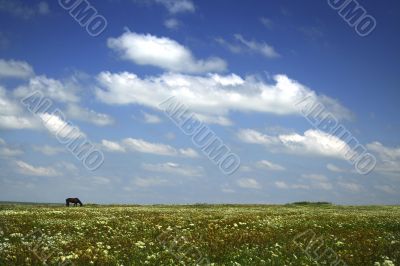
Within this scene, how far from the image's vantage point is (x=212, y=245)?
1766cm

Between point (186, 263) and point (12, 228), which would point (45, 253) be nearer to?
point (186, 263)

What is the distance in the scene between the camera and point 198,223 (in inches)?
998

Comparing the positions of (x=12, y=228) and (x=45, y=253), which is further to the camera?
(x=12, y=228)

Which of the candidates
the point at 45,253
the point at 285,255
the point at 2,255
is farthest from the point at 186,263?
the point at 2,255

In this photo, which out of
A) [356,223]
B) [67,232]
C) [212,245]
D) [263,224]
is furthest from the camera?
[356,223]

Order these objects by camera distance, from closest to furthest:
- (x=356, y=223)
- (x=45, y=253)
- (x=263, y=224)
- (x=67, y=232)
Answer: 1. (x=45, y=253)
2. (x=67, y=232)
3. (x=263, y=224)
4. (x=356, y=223)

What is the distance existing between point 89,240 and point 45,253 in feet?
9.96

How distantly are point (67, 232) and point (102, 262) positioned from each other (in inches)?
296

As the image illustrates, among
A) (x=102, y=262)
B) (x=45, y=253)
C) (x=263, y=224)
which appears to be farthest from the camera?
(x=263, y=224)

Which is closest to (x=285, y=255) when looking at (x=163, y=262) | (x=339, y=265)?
(x=339, y=265)

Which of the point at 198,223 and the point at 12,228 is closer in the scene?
the point at 12,228

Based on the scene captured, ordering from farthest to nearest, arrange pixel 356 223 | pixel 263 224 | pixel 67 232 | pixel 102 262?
pixel 356 223, pixel 263 224, pixel 67 232, pixel 102 262

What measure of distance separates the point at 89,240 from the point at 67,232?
3.29 m

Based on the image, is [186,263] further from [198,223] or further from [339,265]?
[198,223]
